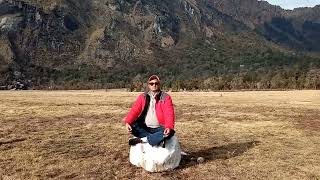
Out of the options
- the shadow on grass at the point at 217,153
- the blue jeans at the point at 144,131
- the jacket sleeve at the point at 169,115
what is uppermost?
the jacket sleeve at the point at 169,115

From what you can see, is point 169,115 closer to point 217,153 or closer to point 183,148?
point 217,153

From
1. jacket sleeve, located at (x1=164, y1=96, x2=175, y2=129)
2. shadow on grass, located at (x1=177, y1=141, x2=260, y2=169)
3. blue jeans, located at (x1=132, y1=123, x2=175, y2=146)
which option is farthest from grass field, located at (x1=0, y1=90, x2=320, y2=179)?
jacket sleeve, located at (x1=164, y1=96, x2=175, y2=129)

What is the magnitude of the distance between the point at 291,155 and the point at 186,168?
5089 mm

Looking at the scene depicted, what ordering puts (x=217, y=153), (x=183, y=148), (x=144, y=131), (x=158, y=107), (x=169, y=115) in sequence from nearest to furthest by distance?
(x=169, y=115)
(x=158, y=107)
(x=144, y=131)
(x=217, y=153)
(x=183, y=148)

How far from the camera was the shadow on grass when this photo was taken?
16.9 m

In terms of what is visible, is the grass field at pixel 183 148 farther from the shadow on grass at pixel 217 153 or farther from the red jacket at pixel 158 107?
the red jacket at pixel 158 107

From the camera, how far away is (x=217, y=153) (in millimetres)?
18750

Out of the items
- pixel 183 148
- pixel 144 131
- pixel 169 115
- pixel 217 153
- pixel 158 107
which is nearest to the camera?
pixel 169 115

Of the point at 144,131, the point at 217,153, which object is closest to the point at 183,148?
the point at 217,153

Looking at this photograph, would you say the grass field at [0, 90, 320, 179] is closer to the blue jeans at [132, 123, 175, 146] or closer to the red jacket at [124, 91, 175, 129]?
the blue jeans at [132, 123, 175, 146]

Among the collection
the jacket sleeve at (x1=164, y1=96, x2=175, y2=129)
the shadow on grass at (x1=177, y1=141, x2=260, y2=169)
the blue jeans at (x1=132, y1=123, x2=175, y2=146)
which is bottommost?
the shadow on grass at (x1=177, y1=141, x2=260, y2=169)

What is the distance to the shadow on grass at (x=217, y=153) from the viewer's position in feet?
55.4

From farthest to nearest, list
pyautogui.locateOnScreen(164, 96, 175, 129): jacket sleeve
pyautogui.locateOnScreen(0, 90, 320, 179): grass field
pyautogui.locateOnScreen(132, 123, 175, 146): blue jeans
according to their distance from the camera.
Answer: pyautogui.locateOnScreen(132, 123, 175, 146): blue jeans, pyautogui.locateOnScreen(164, 96, 175, 129): jacket sleeve, pyautogui.locateOnScreen(0, 90, 320, 179): grass field

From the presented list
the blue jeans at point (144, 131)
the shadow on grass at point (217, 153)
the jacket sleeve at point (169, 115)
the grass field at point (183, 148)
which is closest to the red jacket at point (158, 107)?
the jacket sleeve at point (169, 115)
